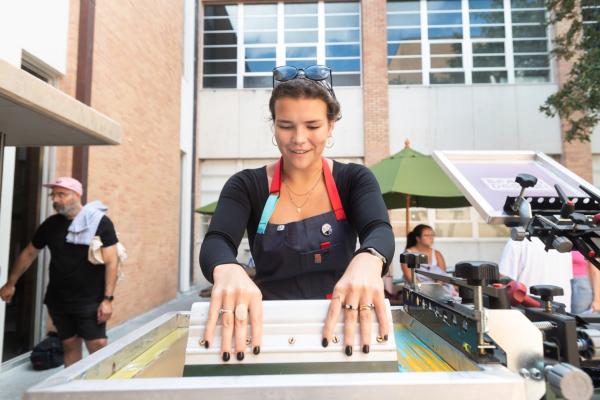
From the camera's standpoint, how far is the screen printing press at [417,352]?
0.72 metres

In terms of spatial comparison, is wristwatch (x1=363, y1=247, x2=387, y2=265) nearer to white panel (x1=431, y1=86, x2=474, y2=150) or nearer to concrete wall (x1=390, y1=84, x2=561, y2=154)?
concrete wall (x1=390, y1=84, x2=561, y2=154)

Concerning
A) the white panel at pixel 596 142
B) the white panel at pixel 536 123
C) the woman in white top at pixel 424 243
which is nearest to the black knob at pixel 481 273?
the woman in white top at pixel 424 243

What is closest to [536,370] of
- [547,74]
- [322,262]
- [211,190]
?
[322,262]

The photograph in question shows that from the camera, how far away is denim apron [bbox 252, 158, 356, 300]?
147 centimetres

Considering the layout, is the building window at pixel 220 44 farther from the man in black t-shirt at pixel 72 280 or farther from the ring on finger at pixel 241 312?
the ring on finger at pixel 241 312

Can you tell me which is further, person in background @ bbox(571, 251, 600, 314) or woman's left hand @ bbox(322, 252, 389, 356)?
person in background @ bbox(571, 251, 600, 314)

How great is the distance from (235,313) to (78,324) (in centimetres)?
403

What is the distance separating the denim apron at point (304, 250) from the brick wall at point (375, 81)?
37.0 feet

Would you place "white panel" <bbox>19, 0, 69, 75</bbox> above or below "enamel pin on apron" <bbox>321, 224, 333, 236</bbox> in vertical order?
above

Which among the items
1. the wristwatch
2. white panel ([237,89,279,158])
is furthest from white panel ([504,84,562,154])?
the wristwatch

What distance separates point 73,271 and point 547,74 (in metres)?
14.1

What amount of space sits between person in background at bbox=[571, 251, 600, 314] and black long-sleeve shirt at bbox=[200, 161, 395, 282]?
370 cm

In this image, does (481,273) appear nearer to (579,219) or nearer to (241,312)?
(241,312)

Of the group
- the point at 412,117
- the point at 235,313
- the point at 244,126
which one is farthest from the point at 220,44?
the point at 235,313
